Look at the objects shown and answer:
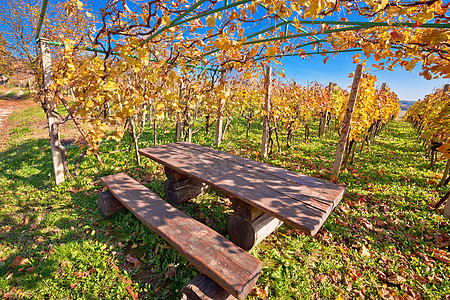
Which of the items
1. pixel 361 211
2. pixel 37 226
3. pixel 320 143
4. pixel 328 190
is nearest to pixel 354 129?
pixel 361 211

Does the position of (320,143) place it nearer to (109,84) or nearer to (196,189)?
(196,189)

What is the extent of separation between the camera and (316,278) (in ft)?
7.54

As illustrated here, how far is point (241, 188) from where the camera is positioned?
7.09 feet

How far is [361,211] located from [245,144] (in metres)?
3.95

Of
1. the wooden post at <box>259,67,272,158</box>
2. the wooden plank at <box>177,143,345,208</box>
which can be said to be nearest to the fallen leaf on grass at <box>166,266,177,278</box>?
the wooden plank at <box>177,143,345,208</box>

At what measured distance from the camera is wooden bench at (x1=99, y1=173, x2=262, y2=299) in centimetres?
153

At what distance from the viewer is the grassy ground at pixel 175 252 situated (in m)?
2.12

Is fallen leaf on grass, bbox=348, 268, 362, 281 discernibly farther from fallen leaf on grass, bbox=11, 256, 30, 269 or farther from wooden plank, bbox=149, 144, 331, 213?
fallen leaf on grass, bbox=11, 256, 30, 269

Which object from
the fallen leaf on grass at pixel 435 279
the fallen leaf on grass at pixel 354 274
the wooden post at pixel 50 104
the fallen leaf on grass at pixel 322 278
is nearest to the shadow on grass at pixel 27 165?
the wooden post at pixel 50 104

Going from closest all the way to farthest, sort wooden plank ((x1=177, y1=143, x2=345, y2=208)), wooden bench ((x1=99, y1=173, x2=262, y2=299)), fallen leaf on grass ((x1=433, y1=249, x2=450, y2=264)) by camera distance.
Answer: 1. wooden bench ((x1=99, y1=173, x2=262, y2=299))
2. wooden plank ((x1=177, y1=143, x2=345, y2=208))
3. fallen leaf on grass ((x1=433, y1=249, x2=450, y2=264))

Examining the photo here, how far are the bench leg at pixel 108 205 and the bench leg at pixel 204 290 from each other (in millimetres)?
1980

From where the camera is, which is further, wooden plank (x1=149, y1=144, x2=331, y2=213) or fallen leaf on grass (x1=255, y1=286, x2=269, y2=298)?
fallen leaf on grass (x1=255, y1=286, x2=269, y2=298)

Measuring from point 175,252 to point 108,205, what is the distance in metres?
1.35

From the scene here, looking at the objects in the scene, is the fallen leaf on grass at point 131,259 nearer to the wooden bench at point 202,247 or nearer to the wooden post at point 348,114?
the wooden bench at point 202,247
